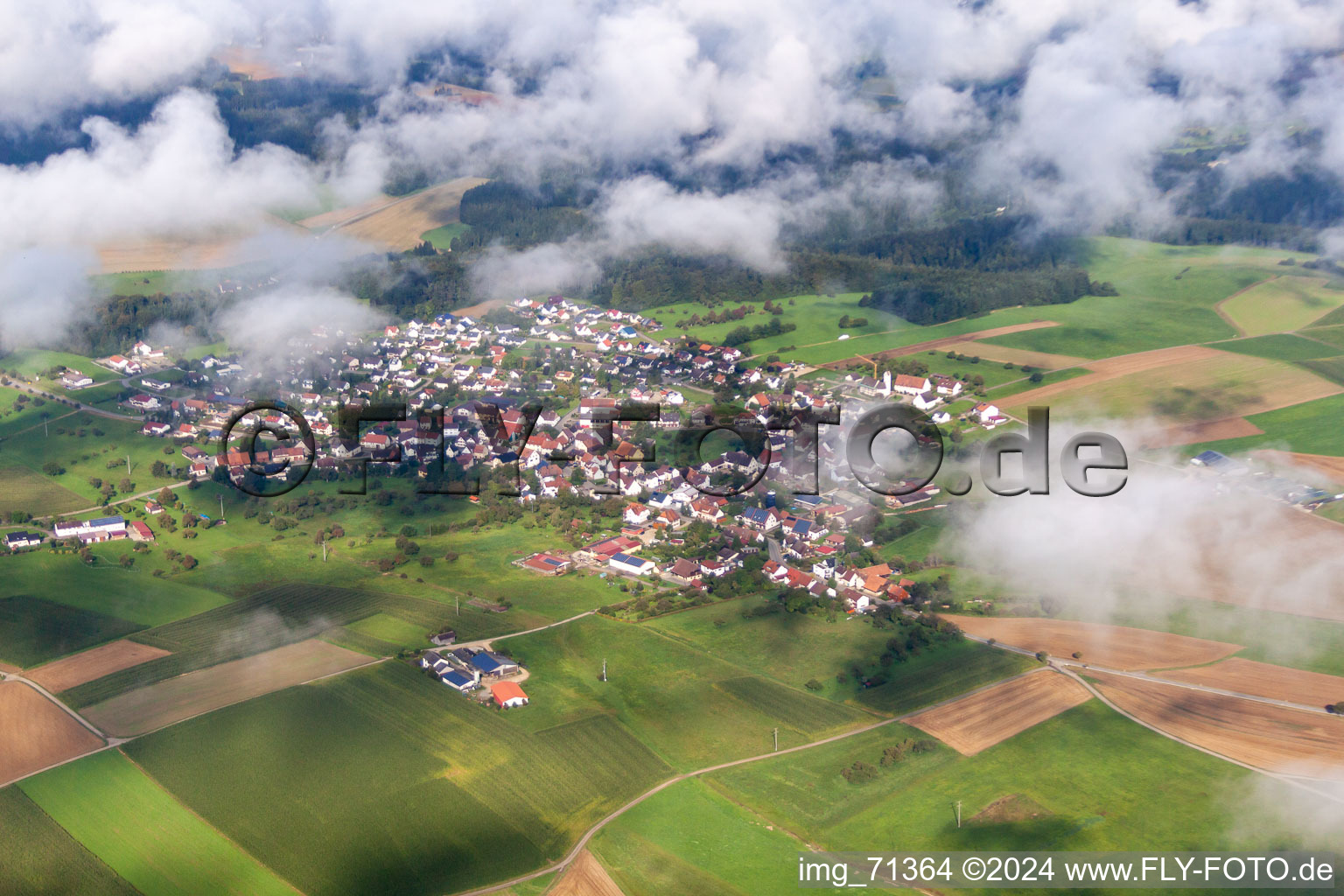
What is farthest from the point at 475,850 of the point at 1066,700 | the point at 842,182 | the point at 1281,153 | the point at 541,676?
the point at 1281,153

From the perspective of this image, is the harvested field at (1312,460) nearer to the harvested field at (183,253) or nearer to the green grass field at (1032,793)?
the green grass field at (1032,793)

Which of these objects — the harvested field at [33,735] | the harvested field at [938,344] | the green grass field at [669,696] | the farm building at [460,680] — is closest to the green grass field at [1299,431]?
the harvested field at [938,344]

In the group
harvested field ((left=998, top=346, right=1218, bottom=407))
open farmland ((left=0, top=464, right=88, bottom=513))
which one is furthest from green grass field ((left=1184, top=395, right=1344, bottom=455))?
open farmland ((left=0, top=464, right=88, bottom=513))

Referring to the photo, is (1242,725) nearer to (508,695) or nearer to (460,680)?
(508,695)

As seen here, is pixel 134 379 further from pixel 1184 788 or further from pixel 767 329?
pixel 1184 788

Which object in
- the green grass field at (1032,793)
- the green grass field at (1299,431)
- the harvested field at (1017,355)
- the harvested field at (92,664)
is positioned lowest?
A: the green grass field at (1032,793)
